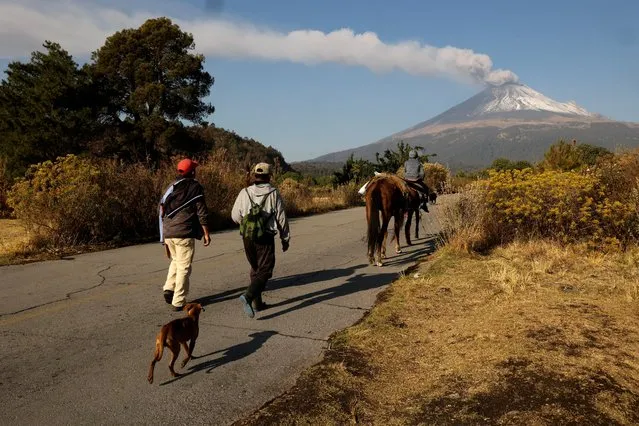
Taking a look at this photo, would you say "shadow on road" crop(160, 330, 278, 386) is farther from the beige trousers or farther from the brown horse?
the brown horse

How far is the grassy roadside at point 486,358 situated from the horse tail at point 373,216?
6.30 ft

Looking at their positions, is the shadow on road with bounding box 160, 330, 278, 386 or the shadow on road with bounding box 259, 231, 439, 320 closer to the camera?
the shadow on road with bounding box 160, 330, 278, 386

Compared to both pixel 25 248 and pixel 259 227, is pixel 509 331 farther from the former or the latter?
pixel 25 248

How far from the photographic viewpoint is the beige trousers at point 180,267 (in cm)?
673

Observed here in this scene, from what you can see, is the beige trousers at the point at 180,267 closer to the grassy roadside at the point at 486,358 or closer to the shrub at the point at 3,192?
the grassy roadside at the point at 486,358

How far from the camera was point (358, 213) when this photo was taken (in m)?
20.8

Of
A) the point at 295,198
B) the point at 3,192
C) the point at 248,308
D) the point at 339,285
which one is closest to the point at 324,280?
the point at 339,285

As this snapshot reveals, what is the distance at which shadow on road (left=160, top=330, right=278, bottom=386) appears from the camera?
483 centimetres

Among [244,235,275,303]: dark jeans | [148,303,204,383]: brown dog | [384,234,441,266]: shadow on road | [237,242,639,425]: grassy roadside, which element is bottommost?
[237,242,639,425]: grassy roadside

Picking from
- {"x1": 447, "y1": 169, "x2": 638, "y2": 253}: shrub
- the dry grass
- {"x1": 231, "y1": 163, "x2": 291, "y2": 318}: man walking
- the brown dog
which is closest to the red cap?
{"x1": 231, "y1": 163, "x2": 291, "y2": 318}: man walking

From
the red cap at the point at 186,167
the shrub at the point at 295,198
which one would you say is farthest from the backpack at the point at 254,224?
the shrub at the point at 295,198

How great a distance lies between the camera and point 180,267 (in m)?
6.82

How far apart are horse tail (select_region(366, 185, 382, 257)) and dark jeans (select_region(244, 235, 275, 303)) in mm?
3106

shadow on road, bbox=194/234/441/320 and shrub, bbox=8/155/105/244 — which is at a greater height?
shrub, bbox=8/155/105/244
